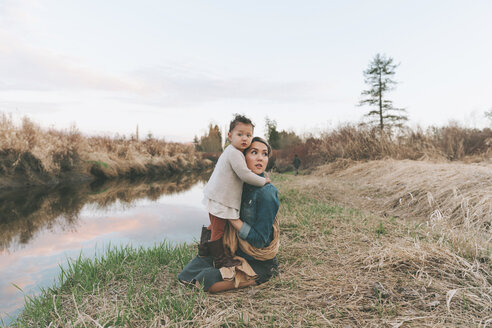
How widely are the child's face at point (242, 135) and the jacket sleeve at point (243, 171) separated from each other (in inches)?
3.7

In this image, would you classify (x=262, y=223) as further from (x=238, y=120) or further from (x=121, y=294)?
(x=121, y=294)

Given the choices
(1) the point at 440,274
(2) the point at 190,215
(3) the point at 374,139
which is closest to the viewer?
(1) the point at 440,274

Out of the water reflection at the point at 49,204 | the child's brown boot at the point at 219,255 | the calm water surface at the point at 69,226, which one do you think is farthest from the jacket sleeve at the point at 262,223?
the water reflection at the point at 49,204

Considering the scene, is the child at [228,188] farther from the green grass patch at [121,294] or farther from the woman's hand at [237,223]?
the green grass patch at [121,294]

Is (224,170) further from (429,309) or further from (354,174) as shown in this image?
(354,174)

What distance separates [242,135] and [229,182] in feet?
1.34

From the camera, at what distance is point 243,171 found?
220 centimetres

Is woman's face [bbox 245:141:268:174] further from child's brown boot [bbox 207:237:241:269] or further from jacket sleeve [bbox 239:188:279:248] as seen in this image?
child's brown boot [bbox 207:237:241:269]

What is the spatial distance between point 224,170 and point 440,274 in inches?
77.2

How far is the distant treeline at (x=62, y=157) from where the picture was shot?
845 cm

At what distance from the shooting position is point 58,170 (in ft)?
32.4

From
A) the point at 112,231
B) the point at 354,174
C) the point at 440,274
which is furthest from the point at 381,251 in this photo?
the point at 354,174

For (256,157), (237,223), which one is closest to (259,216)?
(237,223)

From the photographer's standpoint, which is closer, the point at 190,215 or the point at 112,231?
the point at 112,231
